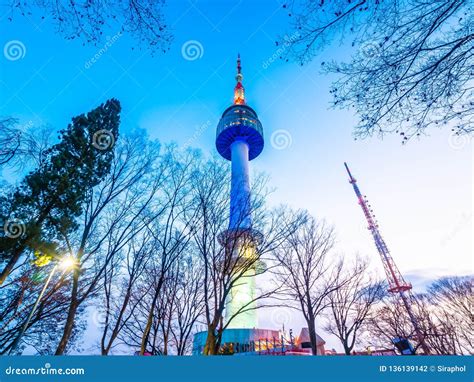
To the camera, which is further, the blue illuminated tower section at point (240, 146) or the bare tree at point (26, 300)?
the blue illuminated tower section at point (240, 146)

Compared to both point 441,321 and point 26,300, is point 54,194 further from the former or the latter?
point 441,321

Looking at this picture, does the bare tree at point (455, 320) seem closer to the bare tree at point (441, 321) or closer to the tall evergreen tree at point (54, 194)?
the bare tree at point (441, 321)

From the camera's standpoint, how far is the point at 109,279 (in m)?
11.9

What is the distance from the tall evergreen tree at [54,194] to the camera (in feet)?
31.1

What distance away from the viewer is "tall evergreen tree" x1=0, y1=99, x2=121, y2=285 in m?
9.48

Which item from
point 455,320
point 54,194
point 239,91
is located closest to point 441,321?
point 455,320

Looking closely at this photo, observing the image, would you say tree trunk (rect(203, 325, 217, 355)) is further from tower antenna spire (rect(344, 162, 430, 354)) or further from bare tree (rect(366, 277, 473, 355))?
tower antenna spire (rect(344, 162, 430, 354))

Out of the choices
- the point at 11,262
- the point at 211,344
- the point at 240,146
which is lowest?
the point at 211,344

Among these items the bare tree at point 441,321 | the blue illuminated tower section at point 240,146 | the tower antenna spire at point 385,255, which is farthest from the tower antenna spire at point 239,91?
the bare tree at point 441,321

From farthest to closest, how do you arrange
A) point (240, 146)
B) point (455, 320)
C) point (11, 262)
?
point (240, 146)
point (455, 320)
point (11, 262)

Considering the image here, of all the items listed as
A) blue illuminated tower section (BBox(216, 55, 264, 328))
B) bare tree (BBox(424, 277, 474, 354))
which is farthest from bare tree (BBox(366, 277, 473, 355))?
blue illuminated tower section (BBox(216, 55, 264, 328))

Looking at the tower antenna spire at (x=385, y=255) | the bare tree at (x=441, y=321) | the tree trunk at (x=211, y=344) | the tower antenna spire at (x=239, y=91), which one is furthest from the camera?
the tower antenna spire at (x=239, y=91)

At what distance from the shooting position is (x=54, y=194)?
32.9 ft

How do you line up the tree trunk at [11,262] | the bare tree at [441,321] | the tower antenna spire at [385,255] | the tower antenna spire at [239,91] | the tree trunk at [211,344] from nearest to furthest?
the tree trunk at [211,344], the tree trunk at [11,262], the bare tree at [441,321], the tower antenna spire at [385,255], the tower antenna spire at [239,91]
